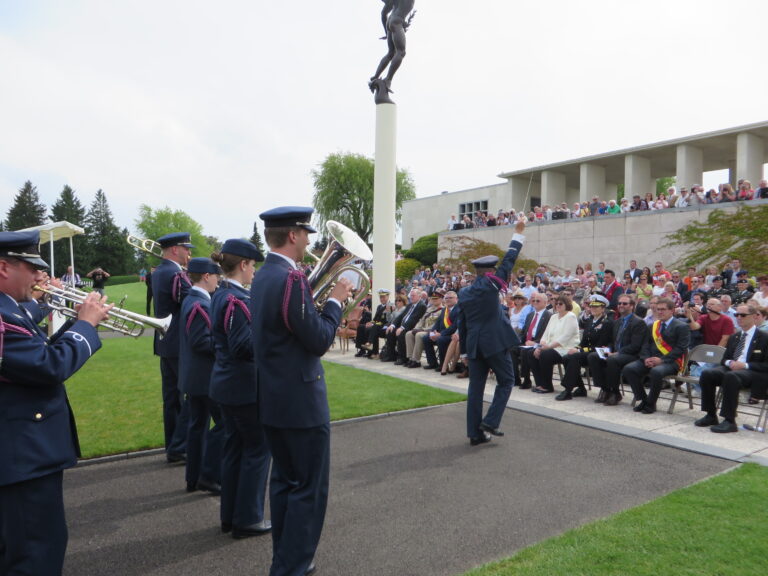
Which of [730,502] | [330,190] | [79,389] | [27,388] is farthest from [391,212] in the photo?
[330,190]

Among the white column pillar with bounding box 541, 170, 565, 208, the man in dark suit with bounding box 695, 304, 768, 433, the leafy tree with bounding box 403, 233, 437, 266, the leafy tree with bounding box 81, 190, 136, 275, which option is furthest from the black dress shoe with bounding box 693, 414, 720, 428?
the leafy tree with bounding box 81, 190, 136, 275

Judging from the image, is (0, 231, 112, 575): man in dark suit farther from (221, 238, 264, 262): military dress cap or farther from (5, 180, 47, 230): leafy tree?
(5, 180, 47, 230): leafy tree

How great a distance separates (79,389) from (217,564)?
7.15m

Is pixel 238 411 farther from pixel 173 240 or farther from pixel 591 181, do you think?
pixel 591 181

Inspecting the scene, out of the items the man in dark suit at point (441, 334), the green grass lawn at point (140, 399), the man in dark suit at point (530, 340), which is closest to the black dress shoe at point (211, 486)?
the green grass lawn at point (140, 399)

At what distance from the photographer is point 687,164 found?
29672 mm

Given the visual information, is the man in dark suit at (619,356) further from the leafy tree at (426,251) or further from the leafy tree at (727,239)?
the leafy tree at (426,251)

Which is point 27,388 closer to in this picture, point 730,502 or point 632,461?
point 730,502

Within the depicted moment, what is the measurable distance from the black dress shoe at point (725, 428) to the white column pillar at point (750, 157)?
25.0m

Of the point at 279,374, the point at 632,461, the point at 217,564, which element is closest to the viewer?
the point at 279,374

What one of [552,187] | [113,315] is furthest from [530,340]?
[552,187]

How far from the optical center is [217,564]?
3.71 meters

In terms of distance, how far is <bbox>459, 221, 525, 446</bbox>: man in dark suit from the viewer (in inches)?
259

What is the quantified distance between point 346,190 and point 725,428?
2162 inches
